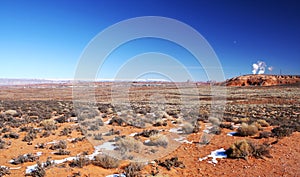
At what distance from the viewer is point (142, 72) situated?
1588cm

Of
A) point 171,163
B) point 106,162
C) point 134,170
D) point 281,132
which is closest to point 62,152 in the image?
point 106,162

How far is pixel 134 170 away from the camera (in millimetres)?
7449

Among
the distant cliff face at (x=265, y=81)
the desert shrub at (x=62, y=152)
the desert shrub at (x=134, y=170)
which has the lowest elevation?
the desert shrub at (x=62, y=152)

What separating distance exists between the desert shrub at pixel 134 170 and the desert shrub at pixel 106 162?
1.55 ft

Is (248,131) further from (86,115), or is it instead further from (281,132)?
(86,115)

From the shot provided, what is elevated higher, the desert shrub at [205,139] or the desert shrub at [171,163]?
the desert shrub at [205,139]

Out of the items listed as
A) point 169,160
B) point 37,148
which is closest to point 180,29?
point 169,160

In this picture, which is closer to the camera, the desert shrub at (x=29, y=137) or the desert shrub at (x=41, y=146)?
the desert shrub at (x=41, y=146)

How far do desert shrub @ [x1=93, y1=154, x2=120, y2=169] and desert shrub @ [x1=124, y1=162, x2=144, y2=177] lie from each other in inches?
18.6

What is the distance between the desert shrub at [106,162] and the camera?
25.9 feet

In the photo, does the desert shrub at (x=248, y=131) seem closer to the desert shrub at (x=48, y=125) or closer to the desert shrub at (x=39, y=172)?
the desert shrub at (x=39, y=172)

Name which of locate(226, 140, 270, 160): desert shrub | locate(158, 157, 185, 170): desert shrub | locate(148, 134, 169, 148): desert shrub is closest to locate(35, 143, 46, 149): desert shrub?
locate(148, 134, 169, 148): desert shrub

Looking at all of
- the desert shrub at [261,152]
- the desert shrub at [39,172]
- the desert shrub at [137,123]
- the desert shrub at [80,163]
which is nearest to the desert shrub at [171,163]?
the desert shrub at [80,163]

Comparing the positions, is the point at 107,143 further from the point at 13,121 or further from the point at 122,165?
the point at 13,121
